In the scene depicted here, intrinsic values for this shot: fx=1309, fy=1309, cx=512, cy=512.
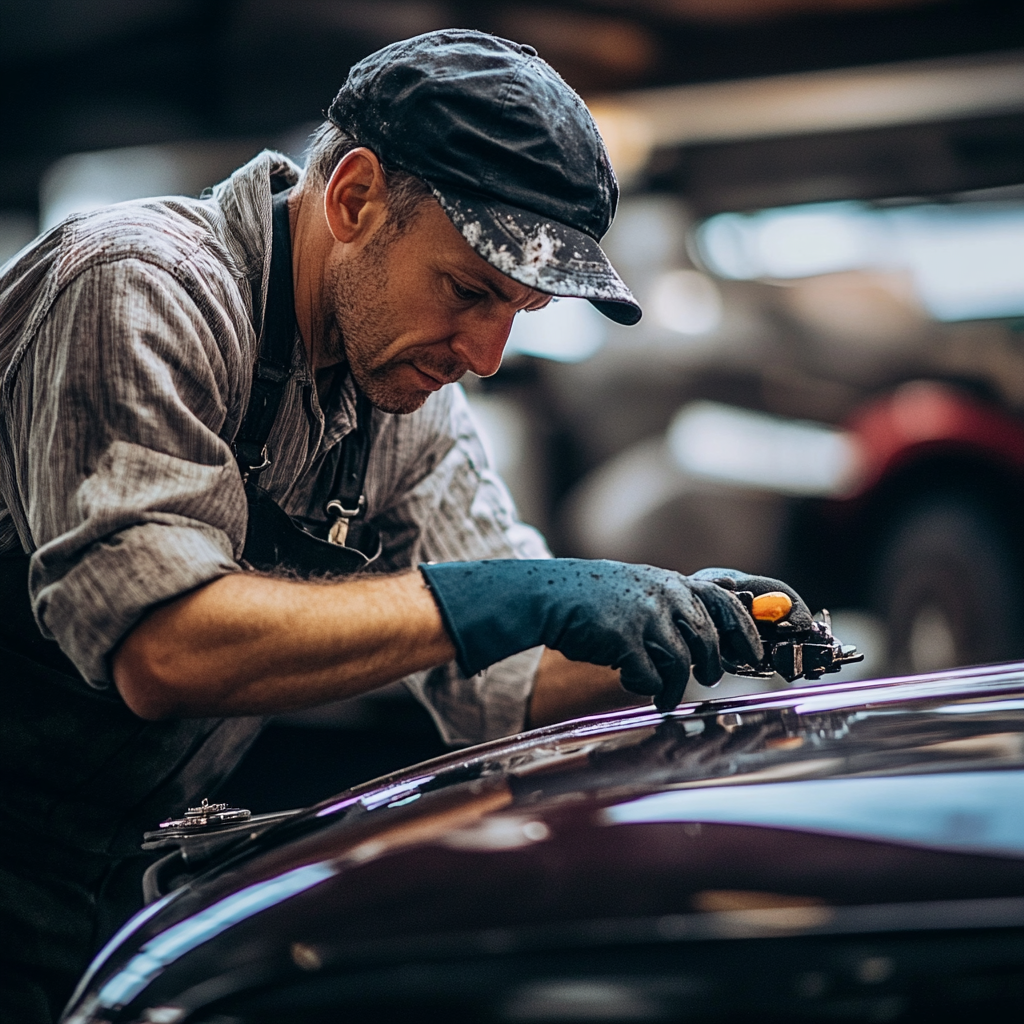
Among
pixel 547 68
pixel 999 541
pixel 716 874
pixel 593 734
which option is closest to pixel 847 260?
pixel 999 541

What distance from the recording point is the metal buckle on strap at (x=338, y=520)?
1731mm

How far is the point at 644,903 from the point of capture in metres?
0.82

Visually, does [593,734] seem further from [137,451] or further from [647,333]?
[647,333]

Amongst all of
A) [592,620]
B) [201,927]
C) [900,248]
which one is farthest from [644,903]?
[900,248]

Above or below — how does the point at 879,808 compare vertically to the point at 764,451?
below

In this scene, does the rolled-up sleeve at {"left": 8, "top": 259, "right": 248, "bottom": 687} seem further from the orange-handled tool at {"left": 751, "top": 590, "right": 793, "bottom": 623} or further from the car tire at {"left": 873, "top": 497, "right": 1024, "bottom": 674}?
the car tire at {"left": 873, "top": 497, "right": 1024, "bottom": 674}

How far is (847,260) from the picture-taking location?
15.9ft

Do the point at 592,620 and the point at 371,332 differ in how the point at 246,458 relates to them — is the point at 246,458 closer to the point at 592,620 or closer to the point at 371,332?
the point at 371,332

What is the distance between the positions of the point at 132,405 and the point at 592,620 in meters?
0.51

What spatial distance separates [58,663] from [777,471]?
366cm

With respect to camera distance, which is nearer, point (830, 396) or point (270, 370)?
point (270, 370)

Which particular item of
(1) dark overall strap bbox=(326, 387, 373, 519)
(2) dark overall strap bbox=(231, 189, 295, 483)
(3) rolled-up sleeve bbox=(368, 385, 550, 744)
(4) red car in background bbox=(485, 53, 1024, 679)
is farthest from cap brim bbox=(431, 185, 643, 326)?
(4) red car in background bbox=(485, 53, 1024, 679)

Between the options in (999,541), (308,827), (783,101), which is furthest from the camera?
(783,101)

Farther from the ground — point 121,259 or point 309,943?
point 121,259
